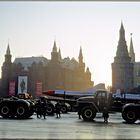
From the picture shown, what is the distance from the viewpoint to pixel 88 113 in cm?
2438

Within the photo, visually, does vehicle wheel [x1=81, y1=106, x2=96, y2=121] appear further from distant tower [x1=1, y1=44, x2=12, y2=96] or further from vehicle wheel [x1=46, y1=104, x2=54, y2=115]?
distant tower [x1=1, y1=44, x2=12, y2=96]

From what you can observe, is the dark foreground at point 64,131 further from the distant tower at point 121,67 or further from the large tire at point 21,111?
the distant tower at point 121,67

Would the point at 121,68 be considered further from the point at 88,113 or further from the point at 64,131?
the point at 64,131

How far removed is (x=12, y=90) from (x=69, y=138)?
263ft

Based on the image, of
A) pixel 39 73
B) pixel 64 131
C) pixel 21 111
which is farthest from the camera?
pixel 39 73

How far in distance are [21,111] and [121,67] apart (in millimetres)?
116605

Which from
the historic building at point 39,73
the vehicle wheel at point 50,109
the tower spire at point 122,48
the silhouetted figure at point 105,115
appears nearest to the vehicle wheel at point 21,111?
the silhouetted figure at point 105,115

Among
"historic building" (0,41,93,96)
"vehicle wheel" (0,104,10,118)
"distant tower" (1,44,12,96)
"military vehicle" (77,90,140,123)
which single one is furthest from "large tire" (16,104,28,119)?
"distant tower" (1,44,12,96)

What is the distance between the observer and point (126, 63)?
138125mm

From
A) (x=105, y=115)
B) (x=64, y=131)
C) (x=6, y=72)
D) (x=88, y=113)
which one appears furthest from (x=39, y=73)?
(x=64, y=131)

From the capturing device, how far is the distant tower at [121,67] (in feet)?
449

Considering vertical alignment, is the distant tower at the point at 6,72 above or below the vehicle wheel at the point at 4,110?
above

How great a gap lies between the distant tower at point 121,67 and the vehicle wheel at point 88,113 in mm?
113440

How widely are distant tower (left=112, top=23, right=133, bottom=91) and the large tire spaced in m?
114
